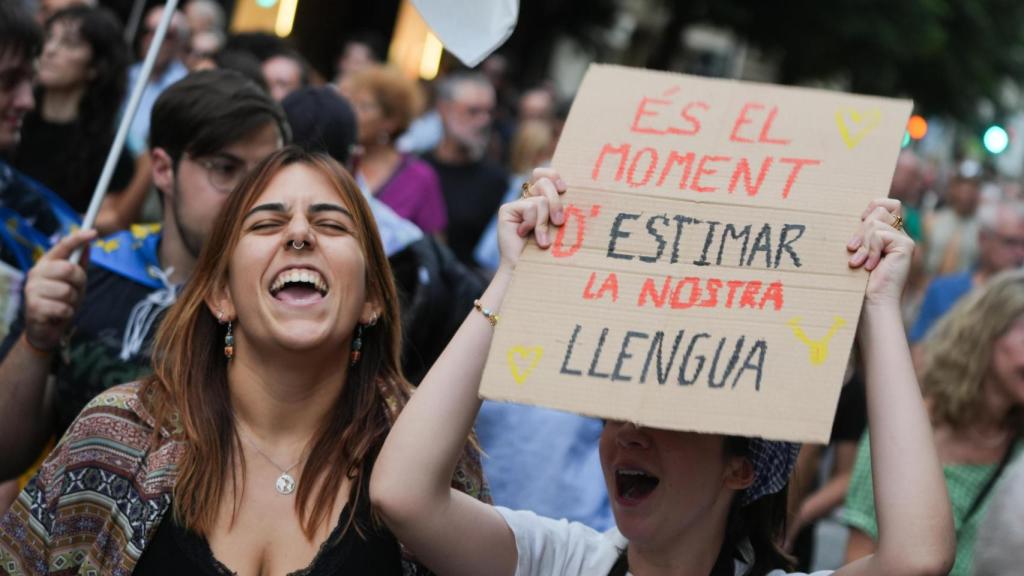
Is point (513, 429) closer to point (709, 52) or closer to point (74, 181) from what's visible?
point (74, 181)

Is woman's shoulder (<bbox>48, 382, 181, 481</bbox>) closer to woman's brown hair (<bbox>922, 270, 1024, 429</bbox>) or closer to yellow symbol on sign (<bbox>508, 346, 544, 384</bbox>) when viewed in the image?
yellow symbol on sign (<bbox>508, 346, 544, 384</bbox>)

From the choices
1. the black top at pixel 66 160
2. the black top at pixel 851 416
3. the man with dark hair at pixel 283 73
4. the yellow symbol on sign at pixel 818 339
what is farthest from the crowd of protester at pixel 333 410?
the man with dark hair at pixel 283 73

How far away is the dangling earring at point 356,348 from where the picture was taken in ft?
11.6

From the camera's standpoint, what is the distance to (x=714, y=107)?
2.97 meters

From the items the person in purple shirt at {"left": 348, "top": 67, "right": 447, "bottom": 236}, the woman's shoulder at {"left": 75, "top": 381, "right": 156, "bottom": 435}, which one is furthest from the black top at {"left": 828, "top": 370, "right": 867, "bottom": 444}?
the woman's shoulder at {"left": 75, "top": 381, "right": 156, "bottom": 435}

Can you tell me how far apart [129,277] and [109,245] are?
6.2 inches

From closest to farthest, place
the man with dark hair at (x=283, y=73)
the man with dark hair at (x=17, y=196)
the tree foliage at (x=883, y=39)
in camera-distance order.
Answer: the man with dark hair at (x=17, y=196) → the man with dark hair at (x=283, y=73) → the tree foliage at (x=883, y=39)

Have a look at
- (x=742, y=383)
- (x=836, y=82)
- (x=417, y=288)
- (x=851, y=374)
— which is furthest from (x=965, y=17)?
(x=742, y=383)

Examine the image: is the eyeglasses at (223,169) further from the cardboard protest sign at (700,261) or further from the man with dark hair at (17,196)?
the cardboard protest sign at (700,261)

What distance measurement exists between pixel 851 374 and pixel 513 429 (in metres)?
2.35

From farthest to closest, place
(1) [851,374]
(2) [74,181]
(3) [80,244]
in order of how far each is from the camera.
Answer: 1. (1) [851,374]
2. (2) [74,181]
3. (3) [80,244]

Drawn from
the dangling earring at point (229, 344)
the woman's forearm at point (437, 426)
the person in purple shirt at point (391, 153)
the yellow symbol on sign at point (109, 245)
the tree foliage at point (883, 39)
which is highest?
the tree foliage at point (883, 39)

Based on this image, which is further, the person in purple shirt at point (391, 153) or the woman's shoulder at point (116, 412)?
the person in purple shirt at point (391, 153)

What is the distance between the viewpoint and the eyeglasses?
4410mm
